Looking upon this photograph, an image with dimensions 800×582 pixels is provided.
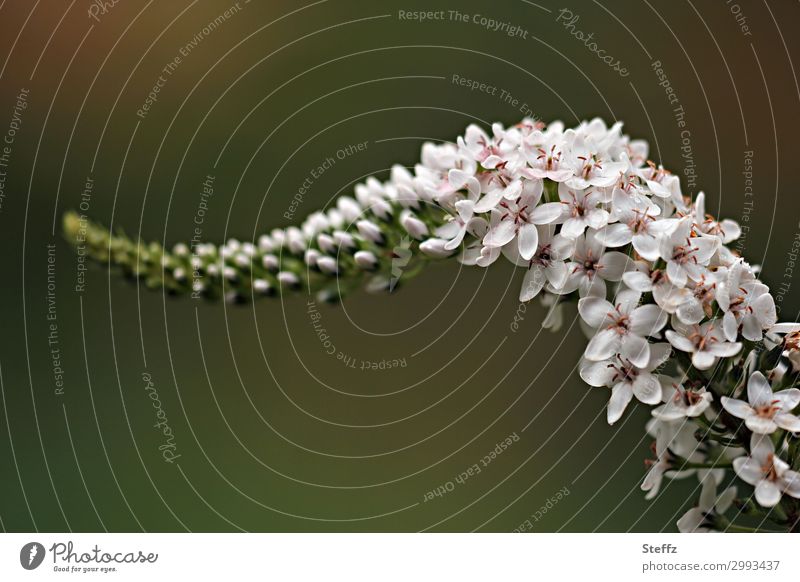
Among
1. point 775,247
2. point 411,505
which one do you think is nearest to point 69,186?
point 411,505

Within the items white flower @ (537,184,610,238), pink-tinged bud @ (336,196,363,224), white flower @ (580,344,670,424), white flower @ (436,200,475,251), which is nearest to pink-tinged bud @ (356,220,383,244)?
pink-tinged bud @ (336,196,363,224)

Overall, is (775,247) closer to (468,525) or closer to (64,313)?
(468,525)

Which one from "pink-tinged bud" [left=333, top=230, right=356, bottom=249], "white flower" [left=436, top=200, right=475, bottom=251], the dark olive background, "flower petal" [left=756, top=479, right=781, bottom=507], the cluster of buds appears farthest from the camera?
the dark olive background

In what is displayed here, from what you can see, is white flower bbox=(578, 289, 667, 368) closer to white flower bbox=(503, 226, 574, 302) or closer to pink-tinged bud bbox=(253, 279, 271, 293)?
white flower bbox=(503, 226, 574, 302)

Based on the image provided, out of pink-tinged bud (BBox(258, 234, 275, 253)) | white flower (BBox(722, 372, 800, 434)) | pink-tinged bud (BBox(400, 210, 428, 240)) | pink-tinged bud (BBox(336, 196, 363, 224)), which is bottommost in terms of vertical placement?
white flower (BBox(722, 372, 800, 434))

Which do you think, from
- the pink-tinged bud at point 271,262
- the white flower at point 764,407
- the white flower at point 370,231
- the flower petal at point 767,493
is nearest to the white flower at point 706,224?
the white flower at point 764,407

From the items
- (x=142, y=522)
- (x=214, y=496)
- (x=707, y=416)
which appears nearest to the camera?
(x=707, y=416)

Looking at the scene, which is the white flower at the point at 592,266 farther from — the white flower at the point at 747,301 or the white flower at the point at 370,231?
the white flower at the point at 370,231
